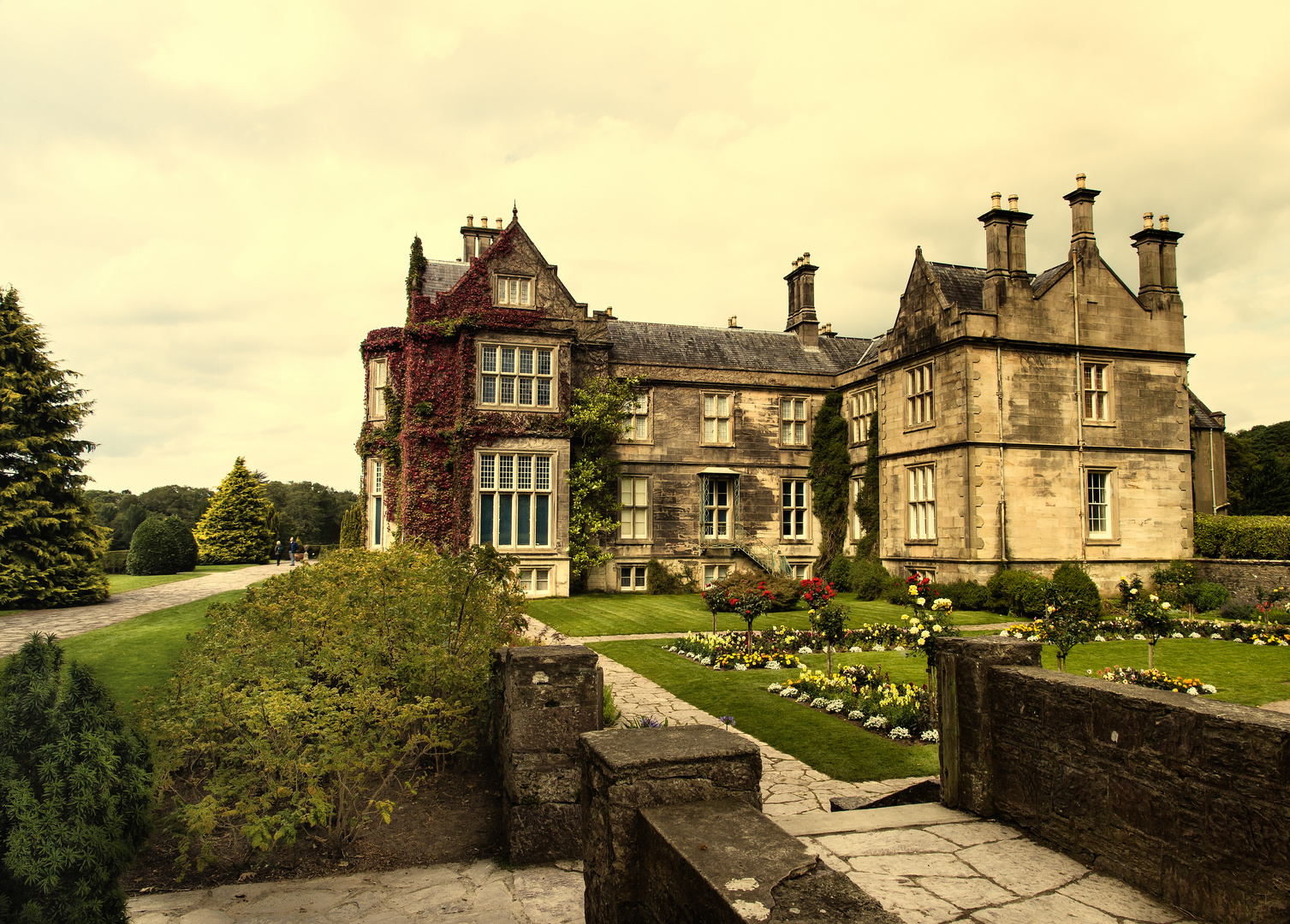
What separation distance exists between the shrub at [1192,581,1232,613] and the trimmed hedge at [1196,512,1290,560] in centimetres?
164

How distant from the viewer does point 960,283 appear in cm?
2178

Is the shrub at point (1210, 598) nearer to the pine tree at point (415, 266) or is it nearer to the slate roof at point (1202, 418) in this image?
the slate roof at point (1202, 418)

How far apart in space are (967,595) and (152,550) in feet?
104

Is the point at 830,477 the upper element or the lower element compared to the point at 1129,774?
upper

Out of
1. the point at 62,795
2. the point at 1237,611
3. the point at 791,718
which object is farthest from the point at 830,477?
the point at 62,795

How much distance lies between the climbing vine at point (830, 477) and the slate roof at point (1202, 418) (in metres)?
15.4

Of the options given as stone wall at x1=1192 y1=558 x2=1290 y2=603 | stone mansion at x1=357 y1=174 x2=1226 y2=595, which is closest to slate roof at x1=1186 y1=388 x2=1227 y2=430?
stone mansion at x1=357 y1=174 x2=1226 y2=595

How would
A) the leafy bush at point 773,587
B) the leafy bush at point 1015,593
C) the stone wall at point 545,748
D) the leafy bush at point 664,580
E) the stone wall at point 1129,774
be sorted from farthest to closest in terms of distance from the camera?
the leafy bush at point 664,580, the leafy bush at point 773,587, the leafy bush at point 1015,593, the stone wall at point 545,748, the stone wall at point 1129,774

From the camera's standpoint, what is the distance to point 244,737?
16.5 feet

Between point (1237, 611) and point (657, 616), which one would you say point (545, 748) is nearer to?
point (657, 616)

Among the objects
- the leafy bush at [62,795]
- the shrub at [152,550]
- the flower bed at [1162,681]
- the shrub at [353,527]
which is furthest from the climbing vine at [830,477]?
the shrub at [152,550]

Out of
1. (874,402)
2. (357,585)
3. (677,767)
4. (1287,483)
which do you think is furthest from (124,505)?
(1287,483)

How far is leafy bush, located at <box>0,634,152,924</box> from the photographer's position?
3.25m

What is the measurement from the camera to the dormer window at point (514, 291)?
78.1ft
